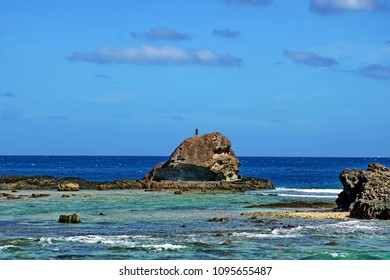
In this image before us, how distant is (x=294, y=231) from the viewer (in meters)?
43.8

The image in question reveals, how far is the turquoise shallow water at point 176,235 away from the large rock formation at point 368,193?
1.76 m

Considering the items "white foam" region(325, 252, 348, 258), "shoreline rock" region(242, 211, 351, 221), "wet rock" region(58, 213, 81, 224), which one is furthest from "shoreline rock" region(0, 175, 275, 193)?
"white foam" region(325, 252, 348, 258)

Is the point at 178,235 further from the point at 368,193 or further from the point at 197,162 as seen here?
the point at 197,162

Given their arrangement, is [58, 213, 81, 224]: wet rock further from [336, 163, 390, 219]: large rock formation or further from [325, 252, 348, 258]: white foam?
[325, 252, 348, 258]: white foam

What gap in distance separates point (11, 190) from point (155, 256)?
5882 cm

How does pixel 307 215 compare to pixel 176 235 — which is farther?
pixel 307 215

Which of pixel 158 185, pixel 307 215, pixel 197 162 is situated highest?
pixel 197 162

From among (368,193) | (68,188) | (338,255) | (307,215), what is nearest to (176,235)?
(338,255)

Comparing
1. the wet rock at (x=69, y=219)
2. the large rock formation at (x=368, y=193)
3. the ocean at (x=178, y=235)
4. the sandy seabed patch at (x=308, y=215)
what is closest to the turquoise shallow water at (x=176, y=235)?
the ocean at (x=178, y=235)

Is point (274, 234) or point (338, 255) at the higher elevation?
point (274, 234)

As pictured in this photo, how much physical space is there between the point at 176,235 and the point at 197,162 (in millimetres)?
56572

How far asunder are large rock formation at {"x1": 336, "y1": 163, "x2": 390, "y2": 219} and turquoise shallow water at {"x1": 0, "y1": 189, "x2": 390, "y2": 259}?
5.77 feet

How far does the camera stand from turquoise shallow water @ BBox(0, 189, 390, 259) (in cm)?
3528

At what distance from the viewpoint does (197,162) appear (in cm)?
9869
